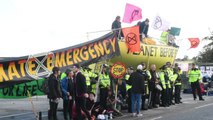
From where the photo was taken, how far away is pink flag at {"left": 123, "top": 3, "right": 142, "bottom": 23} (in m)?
13.8

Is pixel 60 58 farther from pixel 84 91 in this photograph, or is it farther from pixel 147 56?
pixel 147 56

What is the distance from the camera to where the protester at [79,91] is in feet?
33.3

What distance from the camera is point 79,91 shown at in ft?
33.6

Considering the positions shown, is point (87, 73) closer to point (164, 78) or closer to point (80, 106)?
point (80, 106)

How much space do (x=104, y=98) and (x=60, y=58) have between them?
8.60ft

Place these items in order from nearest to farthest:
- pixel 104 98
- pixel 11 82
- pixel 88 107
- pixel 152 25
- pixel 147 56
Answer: pixel 11 82
pixel 88 107
pixel 104 98
pixel 147 56
pixel 152 25

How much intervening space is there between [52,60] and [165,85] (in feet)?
21.0

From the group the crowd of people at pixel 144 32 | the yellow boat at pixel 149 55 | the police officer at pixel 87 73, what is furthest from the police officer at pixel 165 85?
the police officer at pixel 87 73

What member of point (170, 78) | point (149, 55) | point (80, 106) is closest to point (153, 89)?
point (170, 78)

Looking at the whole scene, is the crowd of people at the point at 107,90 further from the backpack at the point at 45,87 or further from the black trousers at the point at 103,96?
the backpack at the point at 45,87

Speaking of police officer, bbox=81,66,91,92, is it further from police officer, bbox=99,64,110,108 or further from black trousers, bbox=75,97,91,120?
black trousers, bbox=75,97,91,120

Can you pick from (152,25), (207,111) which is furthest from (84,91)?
(152,25)

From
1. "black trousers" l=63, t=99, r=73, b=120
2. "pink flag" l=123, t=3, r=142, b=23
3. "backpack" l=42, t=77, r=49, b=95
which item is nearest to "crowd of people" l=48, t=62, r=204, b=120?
"black trousers" l=63, t=99, r=73, b=120

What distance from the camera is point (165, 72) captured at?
49.6 ft
